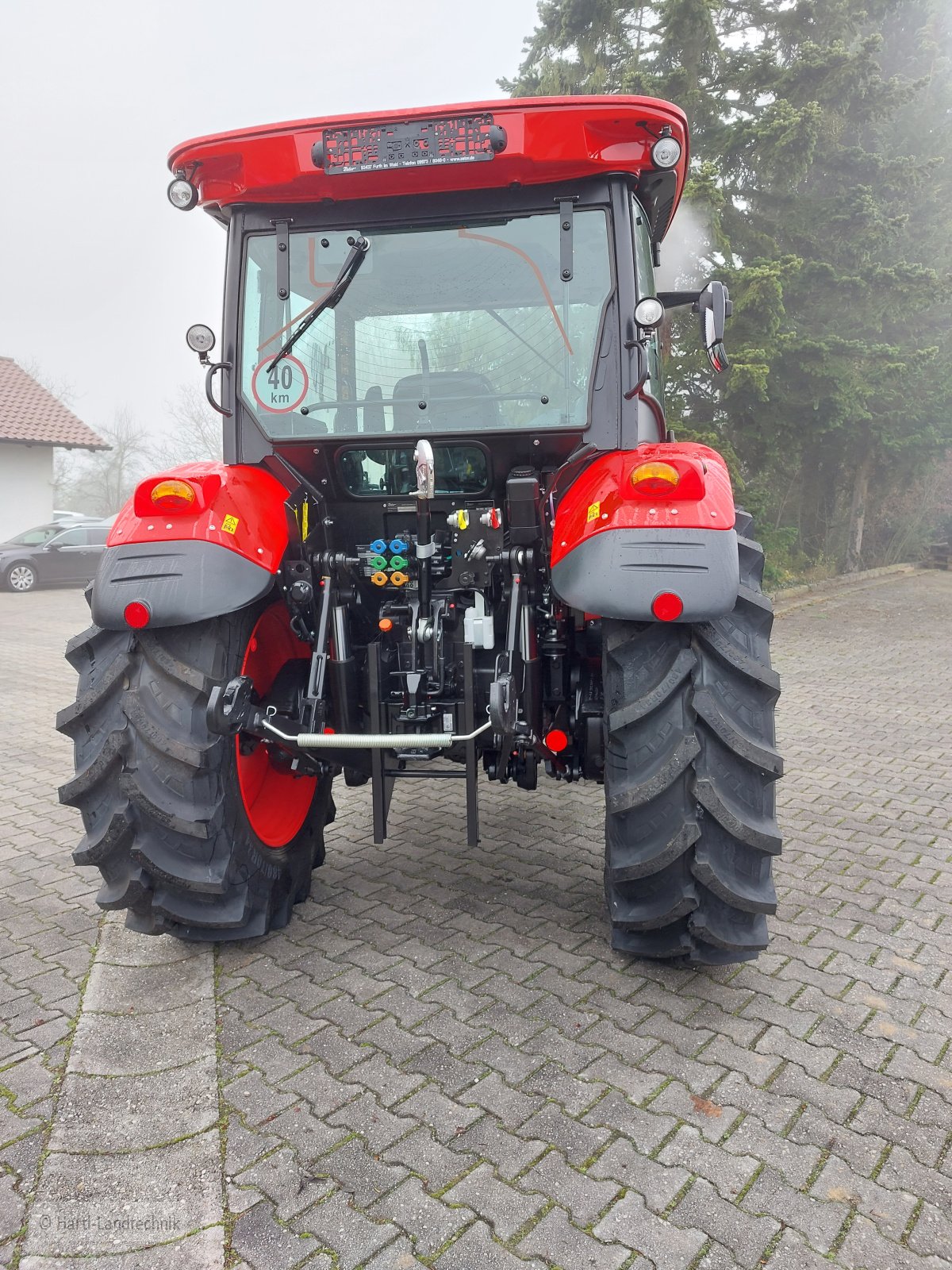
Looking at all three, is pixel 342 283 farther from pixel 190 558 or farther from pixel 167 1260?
pixel 167 1260

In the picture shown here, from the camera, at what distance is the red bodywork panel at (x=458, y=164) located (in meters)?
2.83

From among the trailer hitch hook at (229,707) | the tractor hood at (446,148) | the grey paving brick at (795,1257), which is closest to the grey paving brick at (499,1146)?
the grey paving brick at (795,1257)

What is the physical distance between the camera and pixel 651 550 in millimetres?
2633

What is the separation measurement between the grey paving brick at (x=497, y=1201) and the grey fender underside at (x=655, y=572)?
1431 millimetres

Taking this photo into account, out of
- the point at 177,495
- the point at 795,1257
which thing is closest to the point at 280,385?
the point at 177,495

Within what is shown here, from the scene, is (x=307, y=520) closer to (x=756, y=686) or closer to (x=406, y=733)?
(x=406, y=733)

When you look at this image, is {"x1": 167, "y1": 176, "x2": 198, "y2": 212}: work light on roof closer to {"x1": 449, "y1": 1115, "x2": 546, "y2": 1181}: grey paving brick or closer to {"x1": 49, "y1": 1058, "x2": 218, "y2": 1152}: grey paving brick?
{"x1": 49, "y1": 1058, "x2": 218, "y2": 1152}: grey paving brick

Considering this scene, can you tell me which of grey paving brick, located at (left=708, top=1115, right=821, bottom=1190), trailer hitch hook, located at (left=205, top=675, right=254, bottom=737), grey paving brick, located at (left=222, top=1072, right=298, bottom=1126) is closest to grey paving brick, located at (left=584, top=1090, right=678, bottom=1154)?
grey paving brick, located at (left=708, top=1115, right=821, bottom=1190)

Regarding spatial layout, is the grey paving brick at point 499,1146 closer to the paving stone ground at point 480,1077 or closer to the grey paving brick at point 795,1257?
the paving stone ground at point 480,1077

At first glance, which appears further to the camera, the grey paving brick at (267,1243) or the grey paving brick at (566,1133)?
the grey paving brick at (566,1133)

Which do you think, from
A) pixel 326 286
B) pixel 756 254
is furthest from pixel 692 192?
pixel 326 286

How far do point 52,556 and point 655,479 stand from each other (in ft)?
59.0

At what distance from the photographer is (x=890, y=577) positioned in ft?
58.4

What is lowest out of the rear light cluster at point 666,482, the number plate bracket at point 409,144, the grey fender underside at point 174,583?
the grey fender underside at point 174,583
